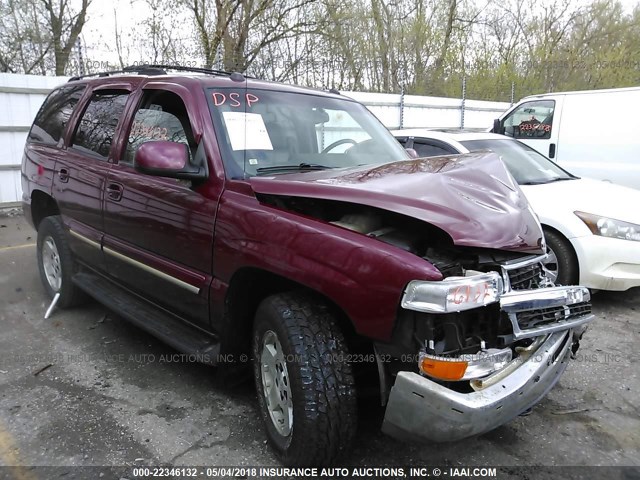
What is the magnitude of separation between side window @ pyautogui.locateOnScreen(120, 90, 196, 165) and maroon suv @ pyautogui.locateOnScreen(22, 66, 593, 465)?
0.04 ft

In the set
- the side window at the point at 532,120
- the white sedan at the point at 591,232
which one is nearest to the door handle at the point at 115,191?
the white sedan at the point at 591,232

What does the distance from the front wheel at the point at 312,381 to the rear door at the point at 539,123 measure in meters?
6.60

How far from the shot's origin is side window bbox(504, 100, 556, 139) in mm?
7844

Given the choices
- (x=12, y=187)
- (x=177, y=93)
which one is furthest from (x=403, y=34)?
(x=177, y=93)

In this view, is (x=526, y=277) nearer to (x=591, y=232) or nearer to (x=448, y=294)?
Answer: (x=448, y=294)

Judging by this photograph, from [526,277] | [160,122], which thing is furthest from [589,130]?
[160,122]

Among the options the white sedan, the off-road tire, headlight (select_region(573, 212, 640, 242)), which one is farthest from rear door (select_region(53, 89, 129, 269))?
headlight (select_region(573, 212, 640, 242))

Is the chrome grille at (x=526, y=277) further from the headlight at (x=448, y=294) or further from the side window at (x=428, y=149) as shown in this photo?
the side window at (x=428, y=149)

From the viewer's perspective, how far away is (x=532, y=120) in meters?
8.02

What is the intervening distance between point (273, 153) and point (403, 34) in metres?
20.8

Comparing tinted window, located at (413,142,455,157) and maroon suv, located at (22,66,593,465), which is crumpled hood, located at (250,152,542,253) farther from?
tinted window, located at (413,142,455,157)

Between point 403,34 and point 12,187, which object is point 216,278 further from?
point 403,34

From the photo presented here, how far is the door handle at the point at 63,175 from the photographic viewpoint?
4.14 m

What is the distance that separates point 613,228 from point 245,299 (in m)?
3.39
